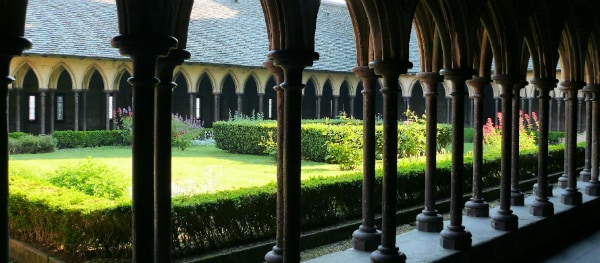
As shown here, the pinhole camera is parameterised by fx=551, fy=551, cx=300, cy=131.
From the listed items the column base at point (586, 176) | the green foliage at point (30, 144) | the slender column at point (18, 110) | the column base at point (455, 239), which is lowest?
the column base at point (455, 239)

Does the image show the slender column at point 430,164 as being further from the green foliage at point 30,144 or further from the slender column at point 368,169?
the green foliage at point 30,144

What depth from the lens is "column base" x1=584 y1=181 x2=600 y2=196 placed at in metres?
8.41

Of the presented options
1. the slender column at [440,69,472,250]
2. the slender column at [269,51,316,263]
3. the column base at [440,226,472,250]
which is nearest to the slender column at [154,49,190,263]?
the slender column at [269,51,316,263]

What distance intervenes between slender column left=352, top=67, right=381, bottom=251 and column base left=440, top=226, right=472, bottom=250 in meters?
0.66

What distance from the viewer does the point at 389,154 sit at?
4.46 metres

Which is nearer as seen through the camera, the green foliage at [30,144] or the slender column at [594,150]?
the slender column at [594,150]

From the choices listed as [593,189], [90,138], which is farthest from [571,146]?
[90,138]

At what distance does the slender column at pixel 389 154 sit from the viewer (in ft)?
14.3

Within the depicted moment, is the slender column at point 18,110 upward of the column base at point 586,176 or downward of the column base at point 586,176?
upward

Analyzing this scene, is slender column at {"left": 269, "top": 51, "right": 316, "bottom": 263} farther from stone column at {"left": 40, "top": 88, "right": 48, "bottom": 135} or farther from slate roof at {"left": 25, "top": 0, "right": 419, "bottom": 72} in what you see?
stone column at {"left": 40, "top": 88, "right": 48, "bottom": 135}

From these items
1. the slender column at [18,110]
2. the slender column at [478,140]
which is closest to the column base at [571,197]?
the slender column at [478,140]

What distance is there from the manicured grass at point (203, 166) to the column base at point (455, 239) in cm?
418

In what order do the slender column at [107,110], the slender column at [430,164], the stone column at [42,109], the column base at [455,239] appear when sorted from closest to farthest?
the column base at [455,239] < the slender column at [430,164] < the stone column at [42,109] < the slender column at [107,110]

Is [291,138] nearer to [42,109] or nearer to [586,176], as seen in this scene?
[586,176]
